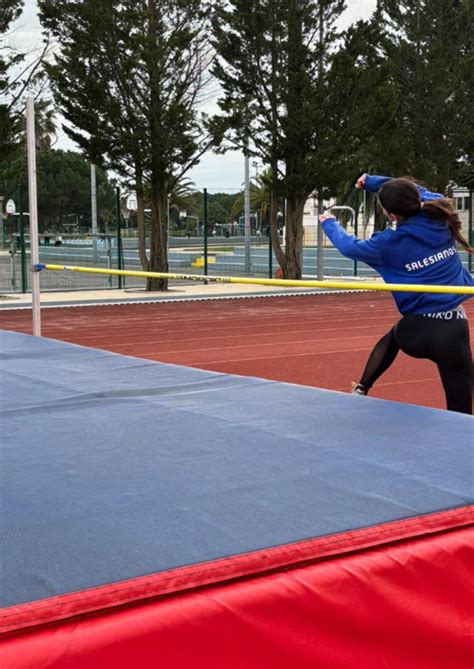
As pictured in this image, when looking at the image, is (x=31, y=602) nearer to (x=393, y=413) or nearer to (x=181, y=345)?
(x=393, y=413)

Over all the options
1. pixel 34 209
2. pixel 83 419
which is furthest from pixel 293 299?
pixel 83 419

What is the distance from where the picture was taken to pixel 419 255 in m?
4.33

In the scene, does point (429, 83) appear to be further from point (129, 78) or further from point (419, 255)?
point (419, 255)

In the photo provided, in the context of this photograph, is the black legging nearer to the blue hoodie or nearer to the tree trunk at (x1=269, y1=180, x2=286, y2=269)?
the blue hoodie

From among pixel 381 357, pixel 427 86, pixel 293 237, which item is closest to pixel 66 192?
pixel 427 86

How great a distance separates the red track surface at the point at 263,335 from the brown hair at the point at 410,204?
10.3 feet

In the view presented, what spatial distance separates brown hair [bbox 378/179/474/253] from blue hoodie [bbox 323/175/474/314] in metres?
0.03

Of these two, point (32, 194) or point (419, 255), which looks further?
point (32, 194)

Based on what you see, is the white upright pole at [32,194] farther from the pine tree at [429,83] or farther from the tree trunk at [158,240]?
the pine tree at [429,83]

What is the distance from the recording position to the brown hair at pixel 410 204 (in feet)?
14.1

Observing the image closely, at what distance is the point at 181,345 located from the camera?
1116 centimetres

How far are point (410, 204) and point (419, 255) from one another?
0.25 m

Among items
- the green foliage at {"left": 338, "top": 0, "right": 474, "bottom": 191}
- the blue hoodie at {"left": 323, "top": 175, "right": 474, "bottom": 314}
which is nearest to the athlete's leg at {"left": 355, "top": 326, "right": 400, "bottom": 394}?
the blue hoodie at {"left": 323, "top": 175, "right": 474, "bottom": 314}

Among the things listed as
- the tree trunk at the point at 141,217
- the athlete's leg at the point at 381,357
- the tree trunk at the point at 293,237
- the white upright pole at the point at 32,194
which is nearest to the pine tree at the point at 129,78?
the tree trunk at the point at 141,217
